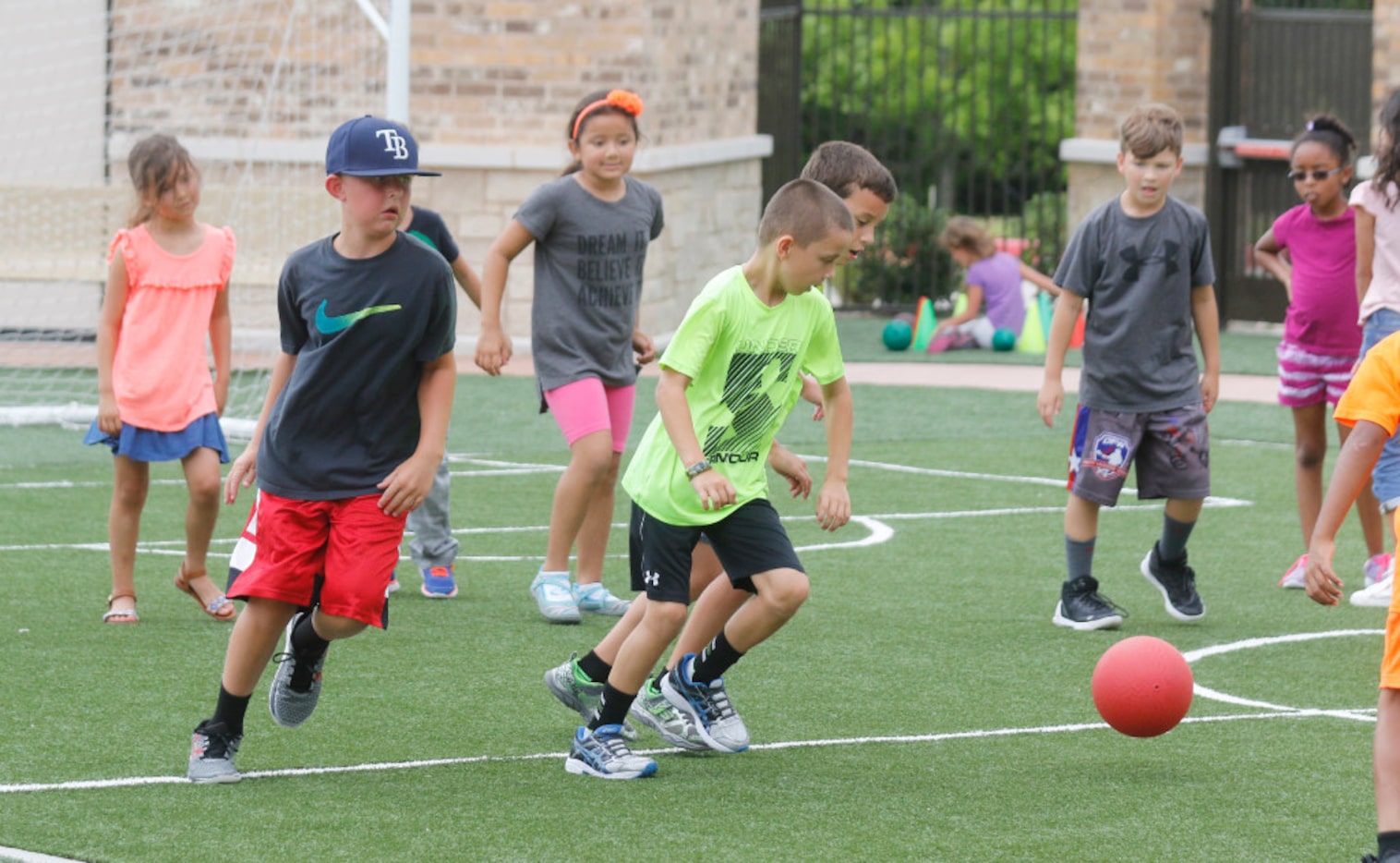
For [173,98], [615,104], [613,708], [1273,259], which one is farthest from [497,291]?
[173,98]

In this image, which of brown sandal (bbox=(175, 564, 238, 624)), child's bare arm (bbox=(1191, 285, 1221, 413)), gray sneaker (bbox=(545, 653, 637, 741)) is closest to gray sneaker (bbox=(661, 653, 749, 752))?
gray sneaker (bbox=(545, 653, 637, 741))

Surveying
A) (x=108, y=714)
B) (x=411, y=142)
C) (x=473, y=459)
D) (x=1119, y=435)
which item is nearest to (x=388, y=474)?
(x=411, y=142)

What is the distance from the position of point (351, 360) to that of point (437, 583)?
3076mm

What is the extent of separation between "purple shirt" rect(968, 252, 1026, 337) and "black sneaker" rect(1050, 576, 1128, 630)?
37.0 ft

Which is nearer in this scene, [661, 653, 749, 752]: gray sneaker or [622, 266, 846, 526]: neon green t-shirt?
[622, 266, 846, 526]: neon green t-shirt

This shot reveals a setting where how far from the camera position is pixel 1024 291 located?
21312 mm

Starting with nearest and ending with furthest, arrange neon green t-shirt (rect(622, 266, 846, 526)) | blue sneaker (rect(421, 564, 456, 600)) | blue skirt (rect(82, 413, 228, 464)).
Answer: neon green t-shirt (rect(622, 266, 846, 526)) < blue skirt (rect(82, 413, 228, 464)) < blue sneaker (rect(421, 564, 456, 600))

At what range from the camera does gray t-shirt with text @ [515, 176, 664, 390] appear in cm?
832

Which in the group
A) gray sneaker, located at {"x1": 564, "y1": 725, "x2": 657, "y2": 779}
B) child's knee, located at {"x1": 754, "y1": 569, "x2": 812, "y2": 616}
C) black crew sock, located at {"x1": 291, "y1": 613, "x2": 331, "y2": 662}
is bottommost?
gray sneaker, located at {"x1": 564, "y1": 725, "x2": 657, "y2": 779}

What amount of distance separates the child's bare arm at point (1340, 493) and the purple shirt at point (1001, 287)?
14.4 meters

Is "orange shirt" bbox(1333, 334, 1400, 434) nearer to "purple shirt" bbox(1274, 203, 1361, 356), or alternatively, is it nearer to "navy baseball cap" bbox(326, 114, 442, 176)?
"navy baseball cap" bbox(326, 114, 442, 176)

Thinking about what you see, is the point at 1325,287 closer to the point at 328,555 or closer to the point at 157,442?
the point at 157,442

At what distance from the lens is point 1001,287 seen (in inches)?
766

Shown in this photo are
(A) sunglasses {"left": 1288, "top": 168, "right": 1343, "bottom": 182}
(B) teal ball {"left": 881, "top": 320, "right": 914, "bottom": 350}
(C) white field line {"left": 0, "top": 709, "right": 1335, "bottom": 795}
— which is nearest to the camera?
(C) white field line {"left": 0, "top": 709, "right": 1335, "bottom": 795}
